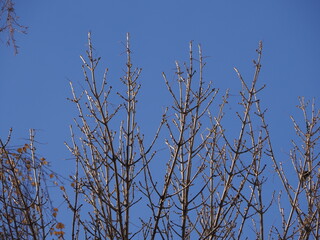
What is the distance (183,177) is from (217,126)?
0.55m

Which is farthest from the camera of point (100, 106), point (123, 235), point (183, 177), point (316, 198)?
point (316, 198)

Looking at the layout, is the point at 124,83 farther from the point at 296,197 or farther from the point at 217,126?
the point at 296,197

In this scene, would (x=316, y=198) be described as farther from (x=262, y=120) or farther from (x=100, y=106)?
(x=100, y=106)

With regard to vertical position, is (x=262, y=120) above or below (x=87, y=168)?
above

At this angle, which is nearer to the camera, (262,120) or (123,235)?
(123,235)

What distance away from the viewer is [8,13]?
4.88 meters

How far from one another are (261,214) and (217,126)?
830 millimetres

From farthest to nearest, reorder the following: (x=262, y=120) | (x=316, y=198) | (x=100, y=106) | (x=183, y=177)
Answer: (x=262, y=120), (x=316, y=198), (x=183, y=177), (x=100, y=106)

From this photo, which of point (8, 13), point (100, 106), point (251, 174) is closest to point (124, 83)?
point (100, 106)

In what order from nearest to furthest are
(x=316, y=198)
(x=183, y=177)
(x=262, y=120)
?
(x=183, y=177), (x=316, y=198), (x=262, y=120)

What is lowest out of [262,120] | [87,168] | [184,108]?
[87,168]

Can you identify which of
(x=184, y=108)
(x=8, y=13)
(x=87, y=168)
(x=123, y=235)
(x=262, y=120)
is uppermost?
(x=8, y=13)

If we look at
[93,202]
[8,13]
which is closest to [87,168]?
[93,202]

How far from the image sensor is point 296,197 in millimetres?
4117
